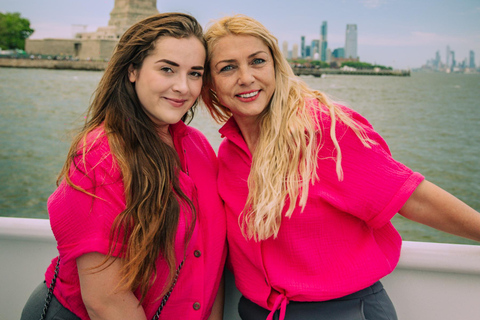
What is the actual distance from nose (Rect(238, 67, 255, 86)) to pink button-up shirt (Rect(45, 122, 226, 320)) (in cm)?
31

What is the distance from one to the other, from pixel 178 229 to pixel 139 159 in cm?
28

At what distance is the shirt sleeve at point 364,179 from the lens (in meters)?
1.57

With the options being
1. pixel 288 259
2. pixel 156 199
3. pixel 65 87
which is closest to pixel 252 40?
pixel 156 199

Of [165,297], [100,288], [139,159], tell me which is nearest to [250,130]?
[139,159]

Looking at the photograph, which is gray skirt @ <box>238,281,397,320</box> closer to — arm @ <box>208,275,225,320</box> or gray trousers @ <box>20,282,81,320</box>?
arm @ <box>208,275,225,320</box>

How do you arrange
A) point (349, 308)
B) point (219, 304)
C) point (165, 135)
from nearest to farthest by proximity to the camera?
point (349, 308) < point (165, 135) < point (219, 304)

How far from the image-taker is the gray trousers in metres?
1.58

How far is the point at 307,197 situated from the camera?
1.62 meters

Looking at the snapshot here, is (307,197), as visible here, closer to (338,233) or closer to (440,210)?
(338,233)

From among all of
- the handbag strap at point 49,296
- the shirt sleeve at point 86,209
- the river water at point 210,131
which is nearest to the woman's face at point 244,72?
the shirt sleeve at point 86,209

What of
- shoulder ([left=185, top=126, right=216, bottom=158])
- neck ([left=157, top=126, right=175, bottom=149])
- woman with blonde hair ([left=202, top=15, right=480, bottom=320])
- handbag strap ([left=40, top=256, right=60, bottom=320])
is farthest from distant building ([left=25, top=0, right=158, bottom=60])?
handbag strap ([left=40, top=256, right=60, bottom=320])

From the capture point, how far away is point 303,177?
160cm

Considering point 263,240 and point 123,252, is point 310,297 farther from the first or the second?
point 123,252

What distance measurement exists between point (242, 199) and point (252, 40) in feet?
→ 2.00
